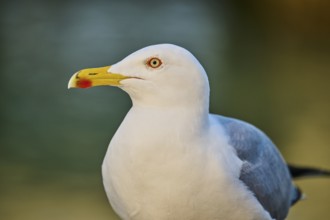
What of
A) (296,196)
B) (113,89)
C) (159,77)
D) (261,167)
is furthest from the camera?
(113,89)

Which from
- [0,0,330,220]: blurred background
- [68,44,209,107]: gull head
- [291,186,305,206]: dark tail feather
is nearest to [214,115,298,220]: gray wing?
[291,186,305,206]: dark tail feather

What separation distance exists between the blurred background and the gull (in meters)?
1.01

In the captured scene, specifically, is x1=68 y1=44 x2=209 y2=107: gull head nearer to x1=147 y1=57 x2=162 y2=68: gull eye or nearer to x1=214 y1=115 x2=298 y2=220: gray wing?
x1=147 y1=57 x2=162 y2=68: gull eye

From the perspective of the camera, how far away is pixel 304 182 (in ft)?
9.01

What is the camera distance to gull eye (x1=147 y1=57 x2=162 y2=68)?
136 centimetres

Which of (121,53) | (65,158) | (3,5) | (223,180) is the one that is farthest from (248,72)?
(223,180)

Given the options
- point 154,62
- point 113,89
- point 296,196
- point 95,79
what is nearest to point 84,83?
point 95,79

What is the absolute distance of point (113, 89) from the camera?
148 inches

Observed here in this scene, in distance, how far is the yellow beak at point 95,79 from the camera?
4.48 ft

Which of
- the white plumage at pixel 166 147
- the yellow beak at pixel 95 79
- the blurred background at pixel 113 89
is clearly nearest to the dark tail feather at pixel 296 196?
the white plumage at pixel 166 147

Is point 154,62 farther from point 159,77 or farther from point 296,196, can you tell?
point 296,196

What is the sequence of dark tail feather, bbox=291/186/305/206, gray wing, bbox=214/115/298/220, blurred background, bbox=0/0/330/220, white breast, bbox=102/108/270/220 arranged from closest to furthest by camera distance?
white breast, bbox=102/108/270/220 < gray wing, bbox=214/115/298/220 < dark tail feather, bbox=291/186/305/206 < blurred background, bbox=0/0/330/220

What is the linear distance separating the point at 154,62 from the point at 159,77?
0.03 metres

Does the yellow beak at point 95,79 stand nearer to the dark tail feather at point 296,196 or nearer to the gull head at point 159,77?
the gull head at point 159,77
